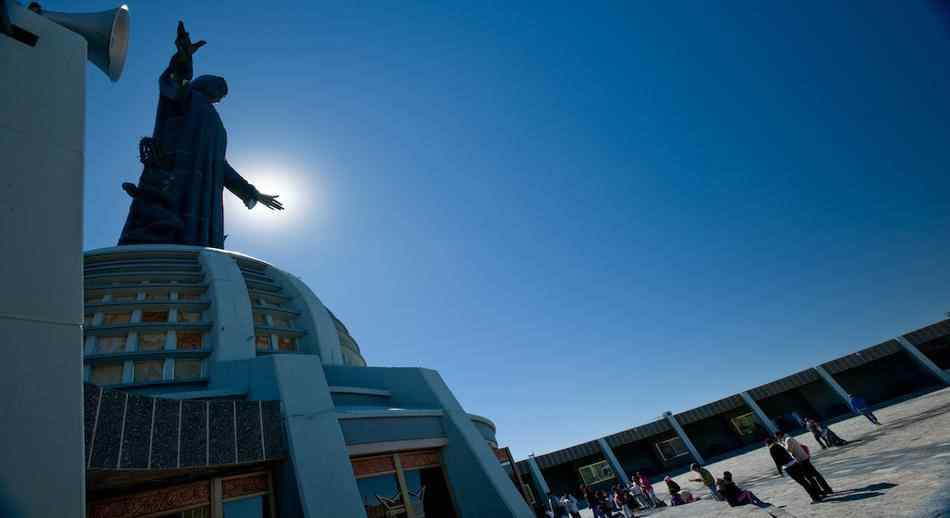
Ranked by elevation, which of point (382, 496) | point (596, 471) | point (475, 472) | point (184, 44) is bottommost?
point (596, 471)

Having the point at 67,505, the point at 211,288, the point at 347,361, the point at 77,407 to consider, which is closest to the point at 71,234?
the point at 77,407

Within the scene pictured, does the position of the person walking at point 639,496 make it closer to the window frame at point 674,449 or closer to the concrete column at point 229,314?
the concrete column at point 229,314

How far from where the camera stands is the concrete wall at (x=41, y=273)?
7.55 feet

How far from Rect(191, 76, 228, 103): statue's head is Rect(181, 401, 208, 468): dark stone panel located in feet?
118

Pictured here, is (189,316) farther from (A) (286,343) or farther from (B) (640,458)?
(B) (640,458)

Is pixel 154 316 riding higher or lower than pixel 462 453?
higher

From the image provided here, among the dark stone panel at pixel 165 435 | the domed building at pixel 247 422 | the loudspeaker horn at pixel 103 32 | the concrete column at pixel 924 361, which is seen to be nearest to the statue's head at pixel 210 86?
the domed building at pixel 247 422

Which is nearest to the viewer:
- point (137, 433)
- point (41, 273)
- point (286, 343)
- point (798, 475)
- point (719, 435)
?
point (41, 273)

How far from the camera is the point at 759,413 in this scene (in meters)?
29.4

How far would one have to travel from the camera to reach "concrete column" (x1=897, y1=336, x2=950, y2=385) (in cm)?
2682

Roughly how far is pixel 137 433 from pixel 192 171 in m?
29.0

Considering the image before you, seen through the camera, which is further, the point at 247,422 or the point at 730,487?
the point at 730,487

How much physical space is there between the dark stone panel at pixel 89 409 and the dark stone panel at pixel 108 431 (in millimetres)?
70

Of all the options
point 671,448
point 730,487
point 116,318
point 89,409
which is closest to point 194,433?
point 89,409
